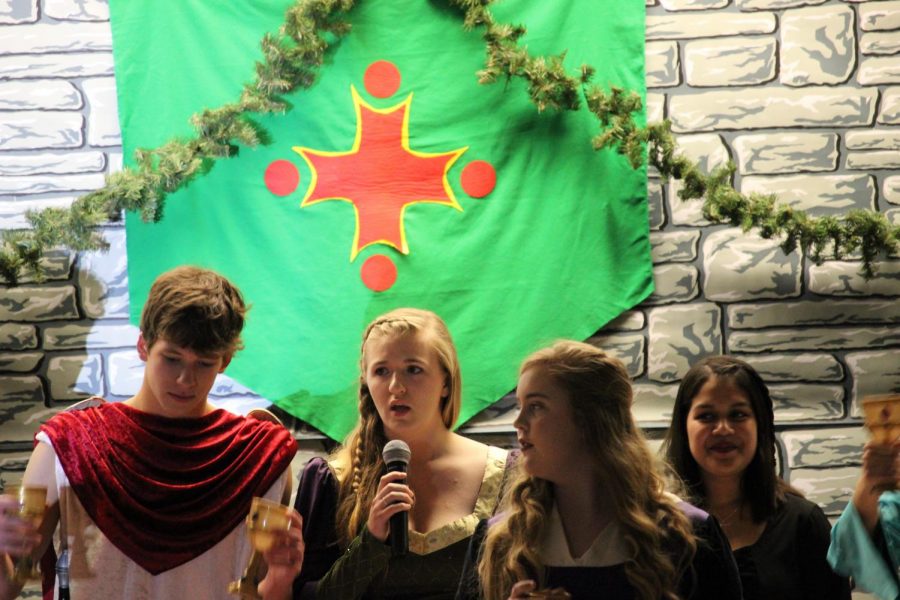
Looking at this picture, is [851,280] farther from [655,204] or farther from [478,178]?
[478,178]

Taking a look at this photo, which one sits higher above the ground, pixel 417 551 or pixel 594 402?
pixel 594 402

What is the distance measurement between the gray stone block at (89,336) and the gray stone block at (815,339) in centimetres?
214

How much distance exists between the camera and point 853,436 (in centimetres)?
397

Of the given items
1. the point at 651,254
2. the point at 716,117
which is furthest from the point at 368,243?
the point at 716,117

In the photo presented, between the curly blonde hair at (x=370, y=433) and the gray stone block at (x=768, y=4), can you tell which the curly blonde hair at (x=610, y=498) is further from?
the gray stone block at (x=768, y=4)

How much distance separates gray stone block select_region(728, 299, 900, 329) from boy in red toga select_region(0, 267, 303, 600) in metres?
1.93

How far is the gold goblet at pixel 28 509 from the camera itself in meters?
2.52

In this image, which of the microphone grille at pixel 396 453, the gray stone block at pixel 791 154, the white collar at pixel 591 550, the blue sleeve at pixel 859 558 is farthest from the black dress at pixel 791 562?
the gray stone block at pixel 791 154

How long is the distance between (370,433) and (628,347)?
136 centimetres

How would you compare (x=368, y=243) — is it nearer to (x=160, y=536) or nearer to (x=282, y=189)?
(x=282, y=189)

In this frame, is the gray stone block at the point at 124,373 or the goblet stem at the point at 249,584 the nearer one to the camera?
the goblet stem at the point at 249,584

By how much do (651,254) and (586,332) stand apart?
367mm

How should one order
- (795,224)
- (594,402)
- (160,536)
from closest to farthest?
(594,402) → (160,536) → (795,224)

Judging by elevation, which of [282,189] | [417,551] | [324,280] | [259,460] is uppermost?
[282,189]
